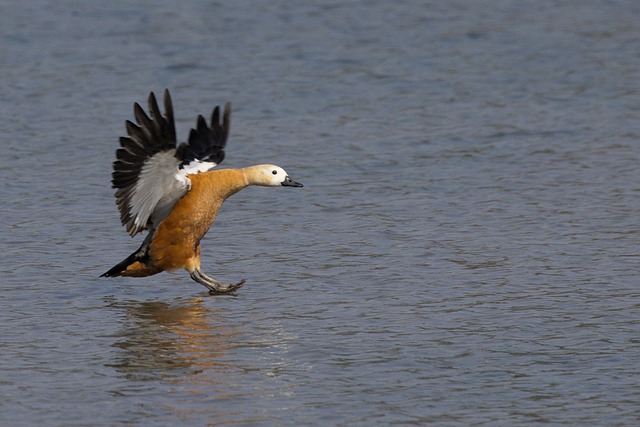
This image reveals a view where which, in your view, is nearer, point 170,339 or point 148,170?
point 170,339

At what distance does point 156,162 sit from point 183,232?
27.2 inches

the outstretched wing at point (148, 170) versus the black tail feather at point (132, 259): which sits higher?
the outstretched wing at point (148, 170)

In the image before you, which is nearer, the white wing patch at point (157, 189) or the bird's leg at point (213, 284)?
the white wing patch at point (157, 189)

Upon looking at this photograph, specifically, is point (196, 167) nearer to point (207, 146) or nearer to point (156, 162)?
point (207, 146)

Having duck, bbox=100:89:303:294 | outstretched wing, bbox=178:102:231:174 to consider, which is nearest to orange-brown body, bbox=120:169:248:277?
duck, bbox=100:89:303:294

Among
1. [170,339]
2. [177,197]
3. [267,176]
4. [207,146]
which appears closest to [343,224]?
[267,176]

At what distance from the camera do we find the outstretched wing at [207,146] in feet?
29.2

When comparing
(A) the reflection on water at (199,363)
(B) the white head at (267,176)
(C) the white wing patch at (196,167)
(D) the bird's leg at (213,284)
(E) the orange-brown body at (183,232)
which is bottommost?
(D) the bird's leg at (213,284)

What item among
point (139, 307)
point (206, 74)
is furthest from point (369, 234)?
point (206, 74)

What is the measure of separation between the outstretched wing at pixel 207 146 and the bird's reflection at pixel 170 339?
0.95 metres

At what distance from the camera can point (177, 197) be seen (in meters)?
8.66

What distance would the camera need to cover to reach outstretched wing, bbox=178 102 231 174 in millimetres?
8898

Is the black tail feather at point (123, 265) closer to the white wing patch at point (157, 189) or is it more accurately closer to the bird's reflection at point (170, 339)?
the white wing patch at point (157, 189)

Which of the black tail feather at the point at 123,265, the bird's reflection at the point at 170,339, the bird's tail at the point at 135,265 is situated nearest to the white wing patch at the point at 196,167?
the bird's tail at the point at 135,265
